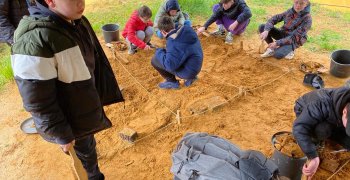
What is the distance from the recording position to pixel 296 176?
2738 mm

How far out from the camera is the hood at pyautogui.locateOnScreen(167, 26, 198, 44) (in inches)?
138

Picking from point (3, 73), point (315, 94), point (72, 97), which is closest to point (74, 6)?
point (72, 97)

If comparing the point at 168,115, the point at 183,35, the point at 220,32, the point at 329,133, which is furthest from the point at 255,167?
the point at 220,32

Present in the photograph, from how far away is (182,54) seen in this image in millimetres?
Result: 3734

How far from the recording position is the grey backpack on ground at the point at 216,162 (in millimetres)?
2088

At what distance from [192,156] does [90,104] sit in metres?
0.86

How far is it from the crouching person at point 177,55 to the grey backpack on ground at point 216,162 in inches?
60.0

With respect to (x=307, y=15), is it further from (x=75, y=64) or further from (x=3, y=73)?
(x=3, y=73)

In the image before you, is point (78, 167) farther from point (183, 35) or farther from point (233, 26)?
point (233, 26)

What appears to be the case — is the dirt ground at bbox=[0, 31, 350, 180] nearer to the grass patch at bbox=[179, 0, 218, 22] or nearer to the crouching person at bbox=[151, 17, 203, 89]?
the crouching person at bbox=[151, 17, 203, 89]

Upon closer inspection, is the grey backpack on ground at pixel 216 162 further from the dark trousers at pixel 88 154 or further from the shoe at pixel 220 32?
the shoe at pixel 220 32

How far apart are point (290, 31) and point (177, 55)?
228 cm

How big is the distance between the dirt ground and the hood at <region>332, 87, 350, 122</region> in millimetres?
886

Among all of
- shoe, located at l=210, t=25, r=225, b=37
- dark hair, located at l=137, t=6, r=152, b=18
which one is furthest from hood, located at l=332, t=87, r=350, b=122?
shoe, located at l=210, t=25, r=225, b=37
